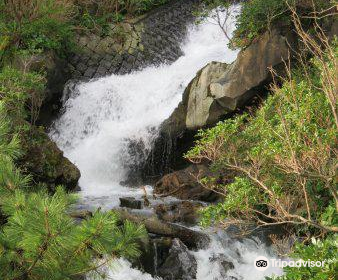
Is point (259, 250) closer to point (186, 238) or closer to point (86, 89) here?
point (186, 238)

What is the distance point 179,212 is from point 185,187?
1.63 meters

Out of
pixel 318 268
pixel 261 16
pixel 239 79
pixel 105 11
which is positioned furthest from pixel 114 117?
pixel 318 268

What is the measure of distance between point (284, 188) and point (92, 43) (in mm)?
11236

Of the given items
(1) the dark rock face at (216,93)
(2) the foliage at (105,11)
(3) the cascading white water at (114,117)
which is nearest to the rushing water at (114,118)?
(3) the cascading white water at (114,117)

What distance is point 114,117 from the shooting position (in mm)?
13797

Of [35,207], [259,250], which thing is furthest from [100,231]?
[259,250]

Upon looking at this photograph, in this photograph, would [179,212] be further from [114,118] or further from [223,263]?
[114,118]

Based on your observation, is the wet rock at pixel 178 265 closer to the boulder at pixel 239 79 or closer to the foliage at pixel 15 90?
the foliage at pixel 15 90

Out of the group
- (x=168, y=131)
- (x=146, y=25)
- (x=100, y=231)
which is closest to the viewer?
(x=100, y=231)

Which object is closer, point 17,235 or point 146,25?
point 17,235

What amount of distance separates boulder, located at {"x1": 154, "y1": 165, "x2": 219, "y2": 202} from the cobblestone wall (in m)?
6.00

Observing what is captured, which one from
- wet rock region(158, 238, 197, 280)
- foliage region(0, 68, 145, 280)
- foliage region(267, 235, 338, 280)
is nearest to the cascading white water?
wet rock region(158, 238, 197, 280)

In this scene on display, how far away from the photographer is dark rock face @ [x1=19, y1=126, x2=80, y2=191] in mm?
10203

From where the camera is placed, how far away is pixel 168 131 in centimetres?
1274
